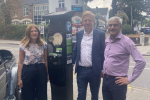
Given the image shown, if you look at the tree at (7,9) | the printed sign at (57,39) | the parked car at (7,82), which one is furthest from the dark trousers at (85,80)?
the tree at (7,9)

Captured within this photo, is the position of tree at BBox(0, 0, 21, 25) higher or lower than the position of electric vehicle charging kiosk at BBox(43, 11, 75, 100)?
higher

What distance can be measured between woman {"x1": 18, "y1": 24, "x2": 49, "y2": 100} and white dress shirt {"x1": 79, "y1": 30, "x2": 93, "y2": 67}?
70cm

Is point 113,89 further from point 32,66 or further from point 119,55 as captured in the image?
point 32,66

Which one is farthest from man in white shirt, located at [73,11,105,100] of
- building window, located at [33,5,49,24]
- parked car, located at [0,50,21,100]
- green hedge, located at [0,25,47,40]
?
building window, located at [33,5,49,24]

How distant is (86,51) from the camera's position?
9.59 feet

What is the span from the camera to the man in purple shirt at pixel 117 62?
233 centimetres

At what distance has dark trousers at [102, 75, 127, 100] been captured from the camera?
7.88 ft

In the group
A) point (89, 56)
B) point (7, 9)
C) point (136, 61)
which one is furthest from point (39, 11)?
point (136, 61)

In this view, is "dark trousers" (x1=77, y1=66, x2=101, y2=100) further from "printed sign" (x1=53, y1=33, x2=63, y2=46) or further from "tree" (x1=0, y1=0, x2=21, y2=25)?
"tree" (x1=0, y1=0, x2=21, y2=25)

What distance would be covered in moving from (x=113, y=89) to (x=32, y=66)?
138 centimetres

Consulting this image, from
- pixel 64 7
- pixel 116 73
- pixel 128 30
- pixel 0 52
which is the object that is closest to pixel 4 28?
pixel 64 7

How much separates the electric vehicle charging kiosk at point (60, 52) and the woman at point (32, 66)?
262 millimetres

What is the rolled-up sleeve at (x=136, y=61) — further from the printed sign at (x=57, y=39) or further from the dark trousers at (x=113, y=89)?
the printed sign at (x=57, y=39)

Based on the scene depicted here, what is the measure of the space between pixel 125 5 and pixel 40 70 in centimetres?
4297
